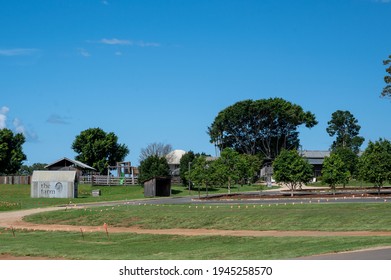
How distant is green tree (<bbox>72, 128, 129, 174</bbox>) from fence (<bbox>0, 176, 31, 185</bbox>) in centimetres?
2507

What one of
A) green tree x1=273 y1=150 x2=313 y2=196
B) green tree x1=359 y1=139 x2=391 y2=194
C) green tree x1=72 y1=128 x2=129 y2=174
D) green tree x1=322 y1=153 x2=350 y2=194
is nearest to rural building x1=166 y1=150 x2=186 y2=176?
green tree x1=72 y1=128 x2=129 y2=174

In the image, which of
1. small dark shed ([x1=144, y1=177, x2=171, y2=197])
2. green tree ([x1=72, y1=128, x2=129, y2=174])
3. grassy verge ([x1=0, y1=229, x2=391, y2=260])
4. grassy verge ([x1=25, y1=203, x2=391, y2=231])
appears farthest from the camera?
green tree ([x1=72, y1=128, x2=129, y2=174])

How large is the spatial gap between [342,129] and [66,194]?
106 meters

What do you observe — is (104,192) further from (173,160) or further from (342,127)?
(342,127)

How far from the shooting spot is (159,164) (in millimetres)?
83500

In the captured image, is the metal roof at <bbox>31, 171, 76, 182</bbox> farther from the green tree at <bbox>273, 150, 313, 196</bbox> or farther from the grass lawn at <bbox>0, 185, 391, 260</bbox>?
the grass lawn at <bbox>0, 185, 391, 260</bbox>

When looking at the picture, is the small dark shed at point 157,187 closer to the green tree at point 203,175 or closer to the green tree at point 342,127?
the green tree at point 203,175

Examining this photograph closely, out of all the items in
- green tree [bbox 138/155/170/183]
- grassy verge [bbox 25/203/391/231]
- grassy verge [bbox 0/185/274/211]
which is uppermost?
green tree [bbox 138/155/170/183]

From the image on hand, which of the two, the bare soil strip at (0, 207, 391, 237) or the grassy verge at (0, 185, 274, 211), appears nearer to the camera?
the bare soil strip at (0, 207, 391, 237)

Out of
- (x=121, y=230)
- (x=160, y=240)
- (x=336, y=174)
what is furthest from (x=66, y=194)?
(x=160, y=240)

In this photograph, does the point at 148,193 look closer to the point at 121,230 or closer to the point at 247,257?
the point at 121,230

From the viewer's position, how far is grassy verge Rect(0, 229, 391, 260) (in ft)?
76.7

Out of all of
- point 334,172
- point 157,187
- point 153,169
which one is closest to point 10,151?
point 153,169

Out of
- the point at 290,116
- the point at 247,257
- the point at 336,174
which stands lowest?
the point at 247,257
